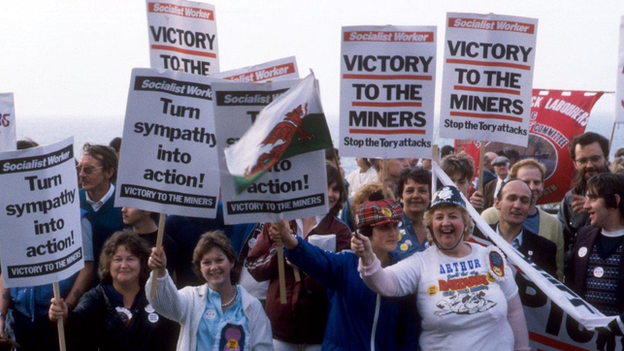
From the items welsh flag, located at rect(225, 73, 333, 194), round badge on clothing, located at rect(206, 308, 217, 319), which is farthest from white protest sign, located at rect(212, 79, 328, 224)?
round badge on clothing, located at rect(206, 308, 217, 319)

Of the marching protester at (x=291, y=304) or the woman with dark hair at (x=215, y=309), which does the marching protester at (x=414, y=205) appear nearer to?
the marching protester at (x=291, y=304)

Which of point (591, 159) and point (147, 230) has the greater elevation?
point (591, 159)

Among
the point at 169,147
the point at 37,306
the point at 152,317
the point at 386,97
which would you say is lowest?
the point at 37,306

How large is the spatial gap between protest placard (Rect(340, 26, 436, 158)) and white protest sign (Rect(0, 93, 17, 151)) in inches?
137

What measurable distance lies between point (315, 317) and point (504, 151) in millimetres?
9633

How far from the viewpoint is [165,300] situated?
605cm

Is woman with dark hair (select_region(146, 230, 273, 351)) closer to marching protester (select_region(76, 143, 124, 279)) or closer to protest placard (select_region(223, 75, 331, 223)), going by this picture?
protest placard (select_region(223, 75, 331, 223))

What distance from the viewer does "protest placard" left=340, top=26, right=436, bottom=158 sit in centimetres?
770

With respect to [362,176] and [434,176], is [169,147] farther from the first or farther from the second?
[362,176]

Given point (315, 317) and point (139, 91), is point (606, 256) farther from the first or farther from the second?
point (139, 91)

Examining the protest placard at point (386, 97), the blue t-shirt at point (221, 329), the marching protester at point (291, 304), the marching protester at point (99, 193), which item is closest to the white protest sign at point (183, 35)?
the marching protester at point (99, 193)

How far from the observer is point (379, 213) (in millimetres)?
5945

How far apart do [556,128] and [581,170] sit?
10.4 ft

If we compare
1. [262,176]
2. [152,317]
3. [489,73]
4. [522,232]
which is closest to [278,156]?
[262,176]
